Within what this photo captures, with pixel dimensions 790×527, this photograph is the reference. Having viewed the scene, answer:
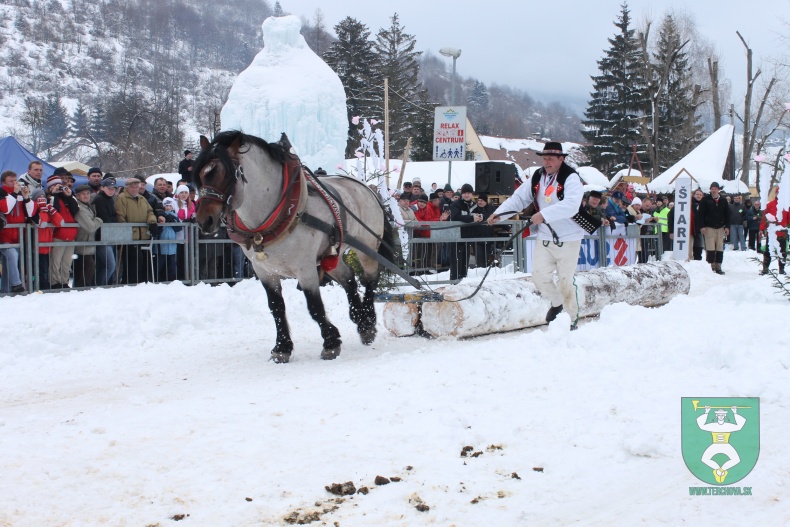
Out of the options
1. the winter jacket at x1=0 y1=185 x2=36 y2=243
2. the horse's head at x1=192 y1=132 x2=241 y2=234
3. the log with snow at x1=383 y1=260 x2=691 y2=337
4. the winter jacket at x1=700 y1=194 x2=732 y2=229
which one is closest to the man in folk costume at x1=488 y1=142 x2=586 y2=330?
the log with snow at x1=383 y1=260 x2=691 y2=337

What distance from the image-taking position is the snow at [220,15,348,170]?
90.0ft

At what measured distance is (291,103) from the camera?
27.6 m

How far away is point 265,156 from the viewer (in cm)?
585

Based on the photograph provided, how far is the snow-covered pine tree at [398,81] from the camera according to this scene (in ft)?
155

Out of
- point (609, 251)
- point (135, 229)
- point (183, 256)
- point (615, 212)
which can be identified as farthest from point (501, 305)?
point (615, 212)

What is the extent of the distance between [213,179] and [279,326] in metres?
1.52

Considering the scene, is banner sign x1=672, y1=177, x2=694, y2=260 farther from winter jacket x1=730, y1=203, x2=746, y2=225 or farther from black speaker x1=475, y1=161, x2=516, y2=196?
winter jacket x1=730, y1=203, x2=746, y2=225

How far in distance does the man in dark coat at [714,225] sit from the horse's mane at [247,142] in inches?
507

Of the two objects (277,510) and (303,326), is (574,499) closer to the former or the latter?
(277,510)

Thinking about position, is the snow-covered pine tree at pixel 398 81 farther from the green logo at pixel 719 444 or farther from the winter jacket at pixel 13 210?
the green logo at pixel 719 444

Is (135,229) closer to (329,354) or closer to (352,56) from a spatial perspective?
(329,354)

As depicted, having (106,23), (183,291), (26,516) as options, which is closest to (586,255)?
(183,291)

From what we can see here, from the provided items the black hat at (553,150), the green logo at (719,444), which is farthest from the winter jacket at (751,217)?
the green logo at (719,444)

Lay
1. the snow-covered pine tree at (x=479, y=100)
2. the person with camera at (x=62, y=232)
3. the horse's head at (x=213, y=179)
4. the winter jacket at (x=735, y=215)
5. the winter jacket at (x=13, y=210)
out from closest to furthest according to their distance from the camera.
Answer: the horse's head at (x=213, y=179), the winter jacket at (x=13, y=210), the person with camera at (x=62, y=232), the winter jacket at (x=735, y=215), the snow-covered pine tree at (x=479, y=100)
